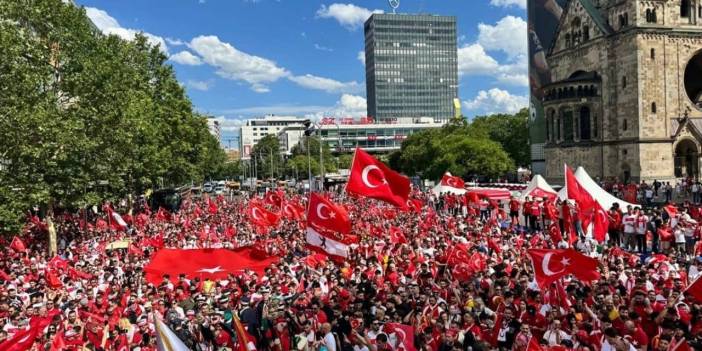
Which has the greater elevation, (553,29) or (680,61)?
(553,29)

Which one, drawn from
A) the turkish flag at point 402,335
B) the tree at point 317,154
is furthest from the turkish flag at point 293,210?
the tree at point 317,154

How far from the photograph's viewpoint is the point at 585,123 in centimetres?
5247

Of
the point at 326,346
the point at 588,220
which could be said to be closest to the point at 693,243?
the point at 588,220

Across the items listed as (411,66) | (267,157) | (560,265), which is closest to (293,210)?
(560,265)

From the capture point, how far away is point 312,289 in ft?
50.6

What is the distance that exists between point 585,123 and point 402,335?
4623 cm

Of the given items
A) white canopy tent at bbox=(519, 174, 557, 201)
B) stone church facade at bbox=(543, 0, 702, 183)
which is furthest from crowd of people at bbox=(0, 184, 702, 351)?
stone church facade at bbox=(543, 0, 702, 183)

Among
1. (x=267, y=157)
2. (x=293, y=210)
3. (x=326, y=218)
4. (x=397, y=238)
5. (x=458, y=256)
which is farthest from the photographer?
(x=267, y=157)

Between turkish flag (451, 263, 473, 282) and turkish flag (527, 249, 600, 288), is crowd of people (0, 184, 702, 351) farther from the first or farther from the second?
turkish flag (527, 249, 600, 288)

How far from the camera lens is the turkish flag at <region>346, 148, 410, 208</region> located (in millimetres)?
17750

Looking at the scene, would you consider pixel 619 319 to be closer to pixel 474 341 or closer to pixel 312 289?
pixel 474 341

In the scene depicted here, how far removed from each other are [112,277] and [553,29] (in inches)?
2147

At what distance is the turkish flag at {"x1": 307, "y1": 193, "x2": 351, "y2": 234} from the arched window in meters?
40.9

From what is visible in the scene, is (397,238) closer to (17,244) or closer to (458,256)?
(458,256)
